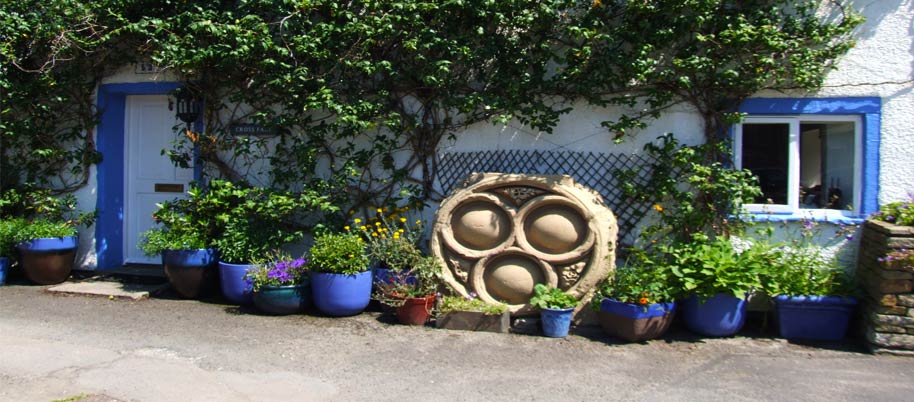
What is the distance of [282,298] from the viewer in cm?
616

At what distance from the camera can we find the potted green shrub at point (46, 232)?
728 centimetres

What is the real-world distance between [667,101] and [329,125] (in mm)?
3272

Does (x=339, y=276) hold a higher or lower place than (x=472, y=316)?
higher

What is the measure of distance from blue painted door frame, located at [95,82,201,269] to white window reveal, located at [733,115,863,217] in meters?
6.31

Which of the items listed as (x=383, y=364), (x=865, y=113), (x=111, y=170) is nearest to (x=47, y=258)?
(x=111, y=170)

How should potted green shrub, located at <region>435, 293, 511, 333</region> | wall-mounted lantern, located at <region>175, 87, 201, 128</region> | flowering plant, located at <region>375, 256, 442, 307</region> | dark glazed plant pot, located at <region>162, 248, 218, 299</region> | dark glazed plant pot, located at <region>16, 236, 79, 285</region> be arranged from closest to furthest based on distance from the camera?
potted green shrub, located at <region>435, 293, 511, 333</region>
flowering plant, located at <region>375, 256, 442, 307</region>
dark glazed plant pot, located at <region>162, 248, 218, 299</region>
dark glazed plant pot, located at <region>16, 236, 79, 285</region>
wall-mounted lantern, located at <region>175, 87, 201, 128</region>

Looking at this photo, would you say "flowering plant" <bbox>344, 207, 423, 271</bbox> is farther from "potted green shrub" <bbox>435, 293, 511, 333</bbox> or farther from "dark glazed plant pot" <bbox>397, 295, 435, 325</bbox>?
"potted green shrub" <bbox>435, 293, 511, 333</bbox>

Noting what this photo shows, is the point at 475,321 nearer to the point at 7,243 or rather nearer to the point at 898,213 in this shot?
the point at 898,213

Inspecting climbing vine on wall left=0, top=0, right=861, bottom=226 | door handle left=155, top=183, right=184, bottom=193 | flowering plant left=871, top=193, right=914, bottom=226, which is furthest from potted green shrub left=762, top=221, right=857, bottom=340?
door handle left=155, top=183, right=184, bottom=193

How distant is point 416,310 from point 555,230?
1.40 meters

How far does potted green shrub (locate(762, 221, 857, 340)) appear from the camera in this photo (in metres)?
5.53

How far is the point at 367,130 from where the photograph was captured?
700cm

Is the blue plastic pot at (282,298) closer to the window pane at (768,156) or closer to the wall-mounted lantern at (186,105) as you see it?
the wall-mounted lantern at (186,105)

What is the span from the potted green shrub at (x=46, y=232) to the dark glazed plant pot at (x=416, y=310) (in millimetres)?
4073
